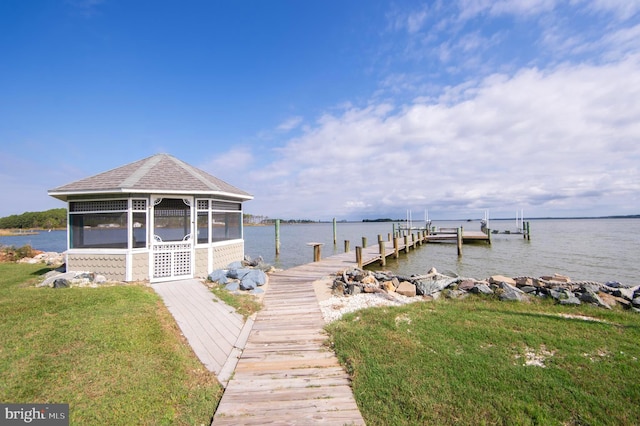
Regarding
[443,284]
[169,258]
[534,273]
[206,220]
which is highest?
[206,220]

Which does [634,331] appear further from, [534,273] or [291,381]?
[534,273]

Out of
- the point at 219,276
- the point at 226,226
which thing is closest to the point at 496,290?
the point at 219,276

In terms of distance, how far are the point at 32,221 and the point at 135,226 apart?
77970mm

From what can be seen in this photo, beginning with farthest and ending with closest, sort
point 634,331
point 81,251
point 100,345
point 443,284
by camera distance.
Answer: point 81,251
point 443,284
point 634,331
point 100,345

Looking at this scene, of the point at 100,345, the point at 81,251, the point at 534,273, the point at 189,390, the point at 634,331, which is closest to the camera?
the point at 189,390

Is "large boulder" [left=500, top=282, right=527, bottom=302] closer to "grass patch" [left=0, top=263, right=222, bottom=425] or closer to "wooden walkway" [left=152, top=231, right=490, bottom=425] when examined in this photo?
"wooden walkway" [left=152, top=231, right=490, bottom=425]

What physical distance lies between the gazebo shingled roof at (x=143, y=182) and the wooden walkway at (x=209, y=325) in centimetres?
286

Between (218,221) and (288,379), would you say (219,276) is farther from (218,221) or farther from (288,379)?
(288,379)

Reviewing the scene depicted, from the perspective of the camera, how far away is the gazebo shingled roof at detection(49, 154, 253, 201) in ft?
26.9

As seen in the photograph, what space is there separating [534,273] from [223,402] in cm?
1471

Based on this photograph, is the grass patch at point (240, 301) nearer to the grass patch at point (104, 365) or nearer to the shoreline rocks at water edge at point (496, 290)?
the grass patch at point (104, 365)

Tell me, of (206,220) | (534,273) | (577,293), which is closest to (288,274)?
(206,220)

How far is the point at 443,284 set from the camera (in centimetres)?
766

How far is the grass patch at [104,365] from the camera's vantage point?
9.62 feet
